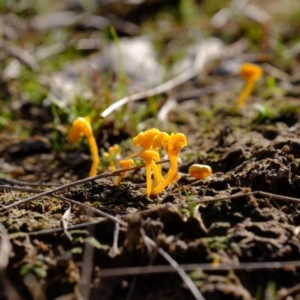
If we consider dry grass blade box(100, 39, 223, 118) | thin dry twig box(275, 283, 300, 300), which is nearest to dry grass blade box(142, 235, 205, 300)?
thin dry twig box(275, 283, 300, 300)

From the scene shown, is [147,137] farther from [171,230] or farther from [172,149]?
[171,230]

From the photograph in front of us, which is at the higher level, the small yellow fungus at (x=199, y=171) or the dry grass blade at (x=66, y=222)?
the small yellow fungus at (x=199, y=171)

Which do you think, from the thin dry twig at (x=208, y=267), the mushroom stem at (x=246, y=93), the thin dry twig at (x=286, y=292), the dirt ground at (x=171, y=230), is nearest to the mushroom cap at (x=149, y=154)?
the dirt ground at (x=171, y=230)

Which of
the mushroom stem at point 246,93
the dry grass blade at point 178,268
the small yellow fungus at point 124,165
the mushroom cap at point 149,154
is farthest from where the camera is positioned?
the mushroom stem at point 246,93

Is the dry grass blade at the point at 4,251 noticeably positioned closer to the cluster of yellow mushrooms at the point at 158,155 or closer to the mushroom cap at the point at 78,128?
the cluster of yellow mushrooms at the point at 158,155

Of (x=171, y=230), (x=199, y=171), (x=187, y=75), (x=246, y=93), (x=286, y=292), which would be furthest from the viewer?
(x=187, y=75)

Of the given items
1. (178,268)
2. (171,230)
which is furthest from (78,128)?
(178,268)

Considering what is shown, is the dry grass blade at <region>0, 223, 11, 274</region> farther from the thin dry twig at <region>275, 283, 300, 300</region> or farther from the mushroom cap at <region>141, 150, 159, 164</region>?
the thin dry twig at <region>275, 283, 300, 300</region>

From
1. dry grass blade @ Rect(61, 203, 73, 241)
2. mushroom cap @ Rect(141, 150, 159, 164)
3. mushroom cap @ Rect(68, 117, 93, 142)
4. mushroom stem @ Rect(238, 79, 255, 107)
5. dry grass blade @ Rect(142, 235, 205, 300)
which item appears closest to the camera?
dry grass blade @ Rect(142, 235, 205, 300)

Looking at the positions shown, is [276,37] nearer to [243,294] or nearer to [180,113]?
[180,113]
